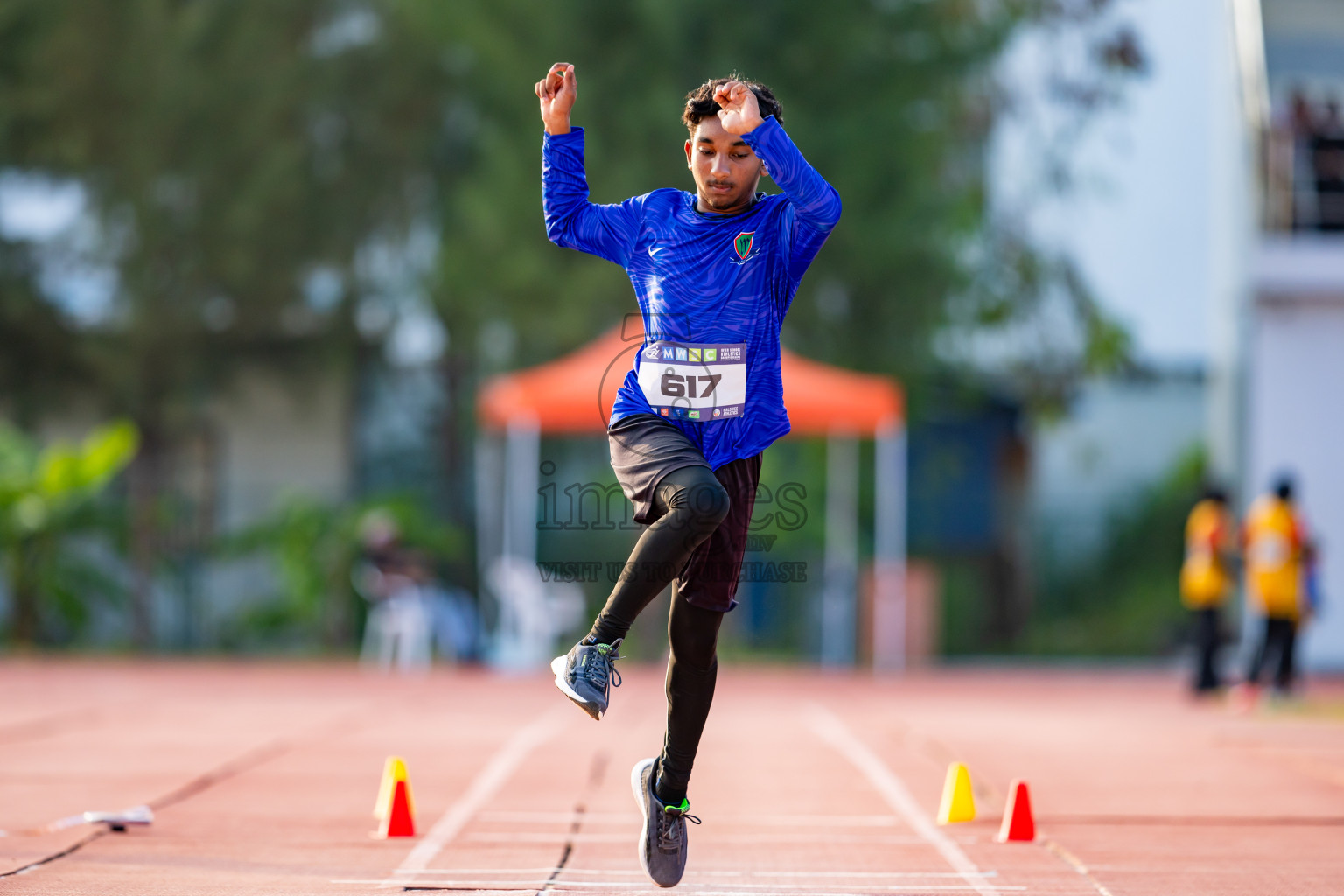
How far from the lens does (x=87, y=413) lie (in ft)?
66.9

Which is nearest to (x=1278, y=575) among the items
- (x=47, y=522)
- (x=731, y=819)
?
(x=731, y=819)

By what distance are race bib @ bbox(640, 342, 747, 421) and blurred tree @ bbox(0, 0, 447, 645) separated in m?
15.1

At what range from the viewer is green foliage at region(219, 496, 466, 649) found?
62.7ft

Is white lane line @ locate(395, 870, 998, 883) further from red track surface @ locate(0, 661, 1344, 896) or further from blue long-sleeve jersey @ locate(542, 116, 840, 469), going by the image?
blue long-sleeve jersey @ locate(542, 116, 840, 469)

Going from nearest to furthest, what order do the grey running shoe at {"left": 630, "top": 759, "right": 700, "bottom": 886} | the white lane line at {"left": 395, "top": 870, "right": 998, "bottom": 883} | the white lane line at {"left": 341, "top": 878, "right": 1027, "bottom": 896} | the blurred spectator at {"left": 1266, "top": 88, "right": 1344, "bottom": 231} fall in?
the grey running shoe at {"left": 630, "top": 759, "right": 700, "bottom": 886} → the white lane line at {"left": 341, "top": 878, "right": 1027, "bottom": 896} → the white lane line at {"left": 395, "top": 870, "right": 998, "bottom": 883} → the blurred spectator at {"left": 1266, "top": 88, "right": 1344, "bottom": 231}

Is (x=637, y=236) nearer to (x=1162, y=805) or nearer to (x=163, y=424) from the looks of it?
(x=1162, y=805)

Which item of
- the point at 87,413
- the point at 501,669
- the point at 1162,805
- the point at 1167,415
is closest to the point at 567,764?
the point at 1162,805

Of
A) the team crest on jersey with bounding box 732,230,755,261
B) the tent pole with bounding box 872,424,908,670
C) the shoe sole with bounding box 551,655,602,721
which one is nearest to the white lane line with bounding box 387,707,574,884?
the shoe sole with bounding box 551,655,602,721

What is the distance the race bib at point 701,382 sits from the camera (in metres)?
4.45

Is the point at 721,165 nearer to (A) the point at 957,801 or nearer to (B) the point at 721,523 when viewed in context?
(B) the point at 721,523

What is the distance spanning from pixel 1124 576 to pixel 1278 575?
9.33m

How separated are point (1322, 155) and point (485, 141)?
30.0 feet

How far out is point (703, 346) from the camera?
446 centimetres

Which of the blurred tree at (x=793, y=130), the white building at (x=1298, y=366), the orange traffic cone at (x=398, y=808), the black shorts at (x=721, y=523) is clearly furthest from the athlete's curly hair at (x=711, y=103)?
the white building at (x=1298, y=366)
